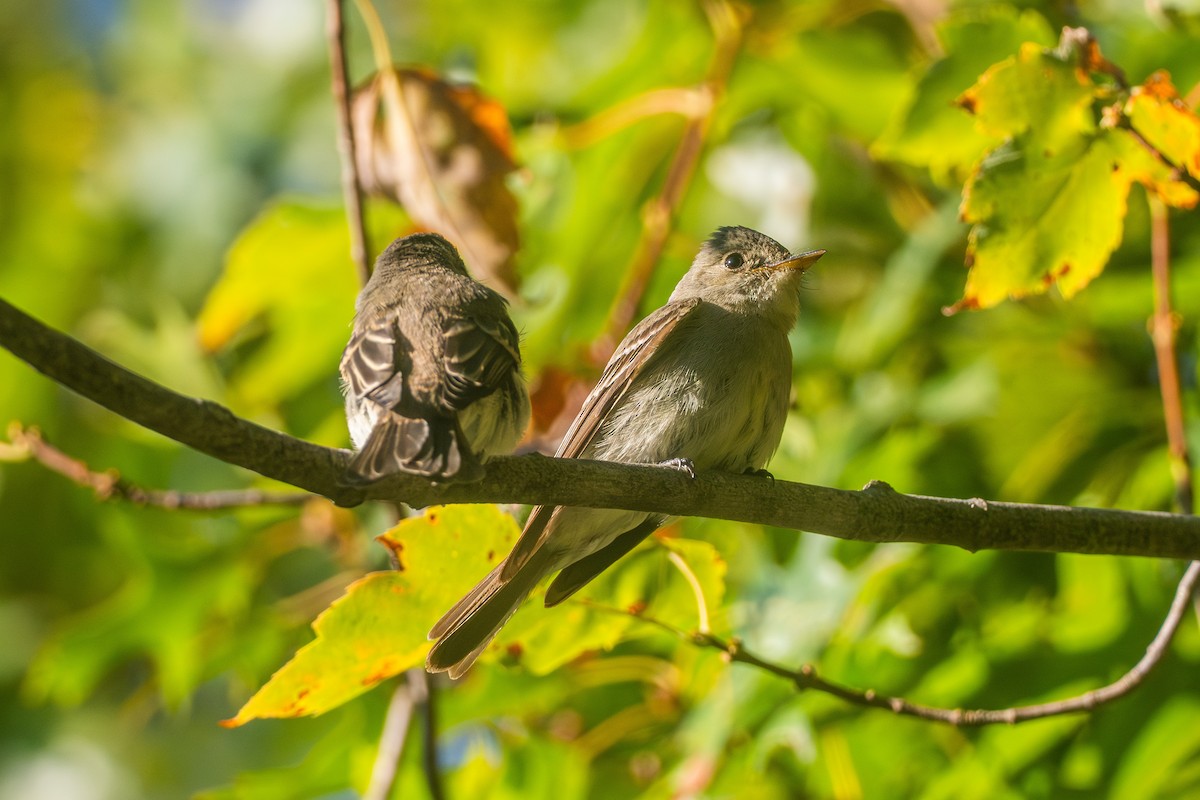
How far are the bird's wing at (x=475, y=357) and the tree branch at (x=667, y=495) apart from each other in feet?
1.67

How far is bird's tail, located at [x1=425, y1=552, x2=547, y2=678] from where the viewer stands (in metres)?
3.30

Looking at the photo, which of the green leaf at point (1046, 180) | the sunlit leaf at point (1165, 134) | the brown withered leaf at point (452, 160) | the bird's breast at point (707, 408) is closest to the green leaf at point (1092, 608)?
the bird's breast at point (707, 408)

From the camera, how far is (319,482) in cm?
240

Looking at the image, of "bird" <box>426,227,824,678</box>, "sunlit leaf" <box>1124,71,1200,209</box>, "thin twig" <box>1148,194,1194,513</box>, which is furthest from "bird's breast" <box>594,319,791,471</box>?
"sunlit leaf" <box>1124,71,1200,209</box>

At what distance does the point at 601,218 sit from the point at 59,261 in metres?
3.90

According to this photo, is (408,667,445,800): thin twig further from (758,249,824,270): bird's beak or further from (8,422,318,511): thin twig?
(758,249,824,270): bird's beak

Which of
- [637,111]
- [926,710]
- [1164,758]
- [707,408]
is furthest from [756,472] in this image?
[637,111]

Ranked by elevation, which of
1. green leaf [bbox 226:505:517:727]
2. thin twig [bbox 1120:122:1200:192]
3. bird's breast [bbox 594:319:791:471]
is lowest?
thin twig [bbox 1120:122:1200:192]

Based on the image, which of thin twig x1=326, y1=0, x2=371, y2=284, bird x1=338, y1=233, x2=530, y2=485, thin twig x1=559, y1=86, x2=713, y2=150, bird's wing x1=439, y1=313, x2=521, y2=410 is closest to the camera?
bird x1=338, y1=233, x2=530, y2=485

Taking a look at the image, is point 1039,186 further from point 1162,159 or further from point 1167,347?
point 1167,347

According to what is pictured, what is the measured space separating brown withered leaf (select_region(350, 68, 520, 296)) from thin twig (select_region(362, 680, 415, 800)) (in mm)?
1548

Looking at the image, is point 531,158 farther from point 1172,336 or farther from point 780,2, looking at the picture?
point 1172,336

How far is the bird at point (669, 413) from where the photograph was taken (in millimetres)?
3758

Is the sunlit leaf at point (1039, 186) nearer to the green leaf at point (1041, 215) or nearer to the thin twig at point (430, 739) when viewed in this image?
the green leaf at point (1041, 215)
